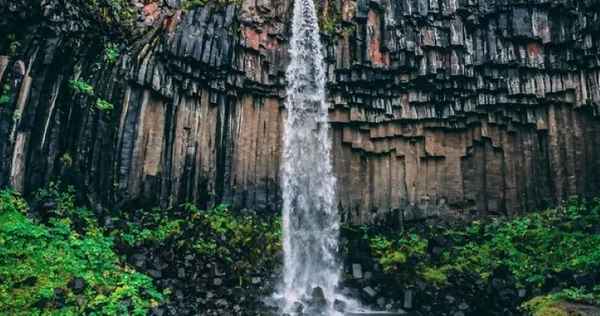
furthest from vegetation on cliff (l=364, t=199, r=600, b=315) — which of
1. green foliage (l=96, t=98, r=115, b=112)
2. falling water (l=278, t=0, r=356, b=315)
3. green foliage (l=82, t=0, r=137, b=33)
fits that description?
green foliage (l=82, t=0, r=137, b=33)

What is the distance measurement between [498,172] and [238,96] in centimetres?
986

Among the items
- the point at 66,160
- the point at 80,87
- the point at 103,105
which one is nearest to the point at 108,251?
the point at 66,160

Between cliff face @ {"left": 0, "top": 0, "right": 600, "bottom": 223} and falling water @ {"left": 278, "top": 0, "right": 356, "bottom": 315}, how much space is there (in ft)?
1.62

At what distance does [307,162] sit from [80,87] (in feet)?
27.6

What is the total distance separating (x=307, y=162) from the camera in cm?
2122

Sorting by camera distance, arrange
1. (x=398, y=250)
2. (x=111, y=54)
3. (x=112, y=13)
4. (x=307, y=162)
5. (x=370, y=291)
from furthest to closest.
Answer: (x=307, y=162) → (x=398, y=250) → (x=112, y=13) → (x=111, y=54) → (x=370, y=291)

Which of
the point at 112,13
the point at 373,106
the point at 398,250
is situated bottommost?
the point at 398,250

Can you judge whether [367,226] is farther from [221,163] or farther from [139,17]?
[139,17]

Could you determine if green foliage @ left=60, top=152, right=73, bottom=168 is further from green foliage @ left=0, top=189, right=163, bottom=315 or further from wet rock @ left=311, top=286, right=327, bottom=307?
wet rock @ left=311, top=286, right=327, bottom=307

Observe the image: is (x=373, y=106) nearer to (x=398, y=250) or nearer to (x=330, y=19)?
(x=330, y=19)

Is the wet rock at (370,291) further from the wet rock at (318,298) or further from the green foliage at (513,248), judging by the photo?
the wet rock at (318,298)

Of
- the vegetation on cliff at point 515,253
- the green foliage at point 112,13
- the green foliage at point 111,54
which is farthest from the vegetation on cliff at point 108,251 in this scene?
the green foliage at point 112,13

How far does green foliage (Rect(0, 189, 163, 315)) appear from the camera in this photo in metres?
12.6

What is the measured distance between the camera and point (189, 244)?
675 inches
